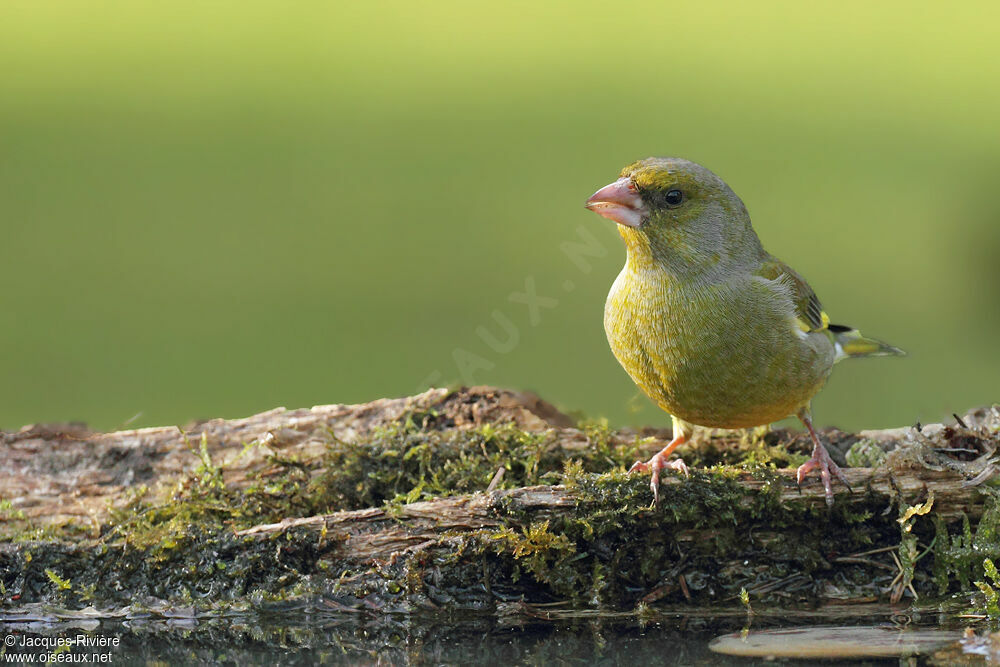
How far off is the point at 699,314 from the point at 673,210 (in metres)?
0.49

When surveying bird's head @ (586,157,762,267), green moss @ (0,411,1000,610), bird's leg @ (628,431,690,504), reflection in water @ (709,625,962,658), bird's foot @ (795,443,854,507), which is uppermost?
bird's head @ (586,157,762,267)

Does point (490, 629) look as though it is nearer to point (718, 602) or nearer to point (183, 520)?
point (718, 602)

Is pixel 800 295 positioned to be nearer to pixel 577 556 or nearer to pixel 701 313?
pixel 701 313

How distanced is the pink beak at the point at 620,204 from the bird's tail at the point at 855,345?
55.9 inches

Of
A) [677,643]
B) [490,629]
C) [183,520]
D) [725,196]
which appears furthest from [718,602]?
[183,520]

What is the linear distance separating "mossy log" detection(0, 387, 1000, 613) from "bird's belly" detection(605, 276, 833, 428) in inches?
11.9

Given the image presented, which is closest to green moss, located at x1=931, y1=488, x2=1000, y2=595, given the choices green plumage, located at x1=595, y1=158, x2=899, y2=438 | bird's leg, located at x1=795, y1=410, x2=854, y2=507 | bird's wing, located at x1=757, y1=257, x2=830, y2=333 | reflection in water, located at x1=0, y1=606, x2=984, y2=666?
bird's leg, located at x1=795, y1=410, x2=854, y2=507

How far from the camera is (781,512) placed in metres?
4.59

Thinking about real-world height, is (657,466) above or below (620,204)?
below

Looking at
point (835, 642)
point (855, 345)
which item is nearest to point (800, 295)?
point (855, 345)

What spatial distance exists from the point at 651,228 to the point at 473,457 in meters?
1.46

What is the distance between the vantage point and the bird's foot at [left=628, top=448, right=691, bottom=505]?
4531 millimetres

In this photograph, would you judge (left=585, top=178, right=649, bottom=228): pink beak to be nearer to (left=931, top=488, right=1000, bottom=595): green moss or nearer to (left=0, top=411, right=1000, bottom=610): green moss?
(left=0, top=411, right=1000, bottom=610): green moss

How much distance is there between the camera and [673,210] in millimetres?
4746
